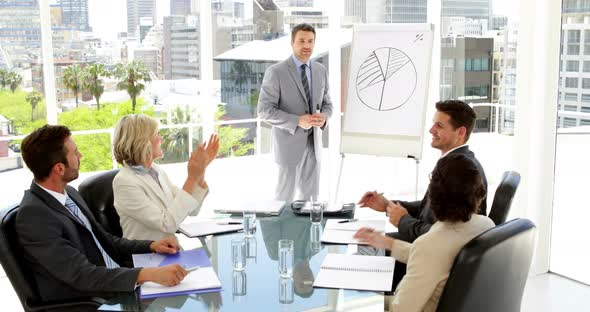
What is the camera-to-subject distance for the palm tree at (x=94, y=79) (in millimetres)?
5137

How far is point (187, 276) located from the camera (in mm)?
2109

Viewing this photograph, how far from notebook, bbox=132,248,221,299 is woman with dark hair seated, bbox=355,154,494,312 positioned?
1.98 feet

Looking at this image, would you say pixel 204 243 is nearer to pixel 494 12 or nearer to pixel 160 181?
pixel 160 181

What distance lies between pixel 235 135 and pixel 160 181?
3206mm

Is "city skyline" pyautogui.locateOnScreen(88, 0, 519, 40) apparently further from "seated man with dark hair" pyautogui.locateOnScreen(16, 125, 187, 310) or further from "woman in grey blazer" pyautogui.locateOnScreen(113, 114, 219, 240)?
"seated man with dark hair" pyautogui.locateOnScreen(16, 125, 187, 310)

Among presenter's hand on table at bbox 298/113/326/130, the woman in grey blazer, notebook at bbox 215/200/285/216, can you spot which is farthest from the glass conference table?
presenter's hand on table at bbox 298/113/326/130

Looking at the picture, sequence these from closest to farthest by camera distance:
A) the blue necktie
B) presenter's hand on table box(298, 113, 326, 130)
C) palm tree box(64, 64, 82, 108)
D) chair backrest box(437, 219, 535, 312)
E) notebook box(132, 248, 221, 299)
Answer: chair backrest box(437, 219, 535, 312) → notebook box(132, 248, 221, 299) → the blue necktie → presenter's hand on table box(298, 113, 326, 130) → palm tree box(64, 64, 82, 108)

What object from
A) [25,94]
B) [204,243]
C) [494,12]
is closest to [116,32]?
[25,94]

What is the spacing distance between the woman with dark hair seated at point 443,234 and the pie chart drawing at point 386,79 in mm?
2728

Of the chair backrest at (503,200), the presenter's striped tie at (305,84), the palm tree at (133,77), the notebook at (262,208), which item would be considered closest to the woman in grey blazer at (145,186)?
the notebook at (262,208)

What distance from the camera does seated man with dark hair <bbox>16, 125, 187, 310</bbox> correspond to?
2.03 m

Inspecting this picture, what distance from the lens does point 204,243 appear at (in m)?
2.59

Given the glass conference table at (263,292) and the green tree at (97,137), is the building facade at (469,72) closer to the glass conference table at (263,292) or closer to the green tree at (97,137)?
the green tree at (97,137)

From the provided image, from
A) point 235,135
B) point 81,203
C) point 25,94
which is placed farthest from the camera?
point 235,135
